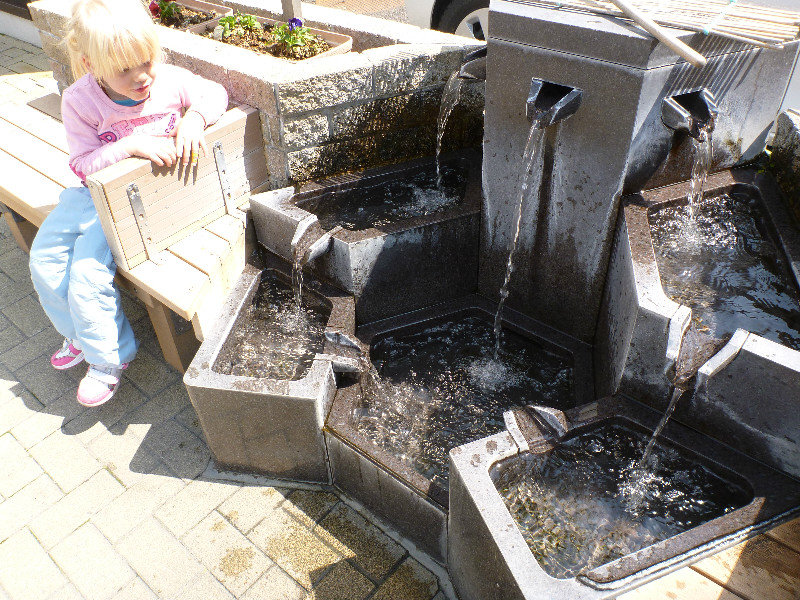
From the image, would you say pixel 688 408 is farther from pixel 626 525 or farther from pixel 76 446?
pixel 76 446

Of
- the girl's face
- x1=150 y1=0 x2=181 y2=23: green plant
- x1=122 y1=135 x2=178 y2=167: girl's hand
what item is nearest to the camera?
the girl's face

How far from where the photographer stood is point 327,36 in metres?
4.76

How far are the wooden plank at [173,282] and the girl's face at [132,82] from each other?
935 mm

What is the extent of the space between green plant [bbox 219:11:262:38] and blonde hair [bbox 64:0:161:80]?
1727mm

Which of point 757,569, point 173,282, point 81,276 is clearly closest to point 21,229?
point 81,276

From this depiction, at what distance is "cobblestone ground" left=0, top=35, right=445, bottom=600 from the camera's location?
2.97 metres

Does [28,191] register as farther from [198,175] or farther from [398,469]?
[398,469]

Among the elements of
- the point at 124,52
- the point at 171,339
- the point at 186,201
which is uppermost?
the point at 124,52

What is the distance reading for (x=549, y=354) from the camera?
150 inches

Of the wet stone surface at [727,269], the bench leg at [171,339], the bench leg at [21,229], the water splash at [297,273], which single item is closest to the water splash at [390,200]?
the water splash at [297,273]

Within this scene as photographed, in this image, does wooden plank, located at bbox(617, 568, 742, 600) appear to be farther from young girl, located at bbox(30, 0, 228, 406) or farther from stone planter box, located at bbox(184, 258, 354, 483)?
young girl, located at bbox(30, 0, 228, 406)

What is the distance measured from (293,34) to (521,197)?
2292 millimetres

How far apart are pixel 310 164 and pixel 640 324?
2346 mm

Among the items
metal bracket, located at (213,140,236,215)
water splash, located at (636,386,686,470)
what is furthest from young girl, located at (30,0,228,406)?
water splash, located at (636,386,686,470)
